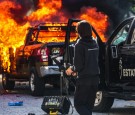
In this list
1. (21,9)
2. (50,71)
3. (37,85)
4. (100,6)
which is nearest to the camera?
(50,71)

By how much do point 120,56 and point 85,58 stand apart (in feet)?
10.1

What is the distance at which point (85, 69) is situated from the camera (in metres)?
8.01

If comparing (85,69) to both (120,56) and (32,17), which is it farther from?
(32,17)

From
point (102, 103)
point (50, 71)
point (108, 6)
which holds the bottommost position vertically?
point (102, 103)

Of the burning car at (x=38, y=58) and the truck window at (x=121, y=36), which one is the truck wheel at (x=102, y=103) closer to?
the truck window at (x=121, y=36)

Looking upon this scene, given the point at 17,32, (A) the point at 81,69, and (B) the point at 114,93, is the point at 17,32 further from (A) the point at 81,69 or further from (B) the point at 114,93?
(A) the point at 81,69

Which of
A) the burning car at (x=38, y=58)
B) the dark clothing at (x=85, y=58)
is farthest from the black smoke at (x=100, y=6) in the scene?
the dark clothing at (x=85, y=58)

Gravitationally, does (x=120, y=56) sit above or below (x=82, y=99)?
above

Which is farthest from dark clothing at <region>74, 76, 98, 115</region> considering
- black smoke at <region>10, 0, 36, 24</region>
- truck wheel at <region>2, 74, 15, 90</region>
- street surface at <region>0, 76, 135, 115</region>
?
black smoke at <region>10, 0, 36, 24</region>

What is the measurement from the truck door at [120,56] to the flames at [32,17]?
8.01 meters

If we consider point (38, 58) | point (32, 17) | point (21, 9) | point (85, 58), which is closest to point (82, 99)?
point (85, 58)

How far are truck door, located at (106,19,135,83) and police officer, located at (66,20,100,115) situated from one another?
271 cm

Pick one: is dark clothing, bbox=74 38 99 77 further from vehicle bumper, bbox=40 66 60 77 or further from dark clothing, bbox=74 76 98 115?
vehicle bumper, bbox=40 66 60 77

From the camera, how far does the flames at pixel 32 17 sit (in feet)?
67.4
